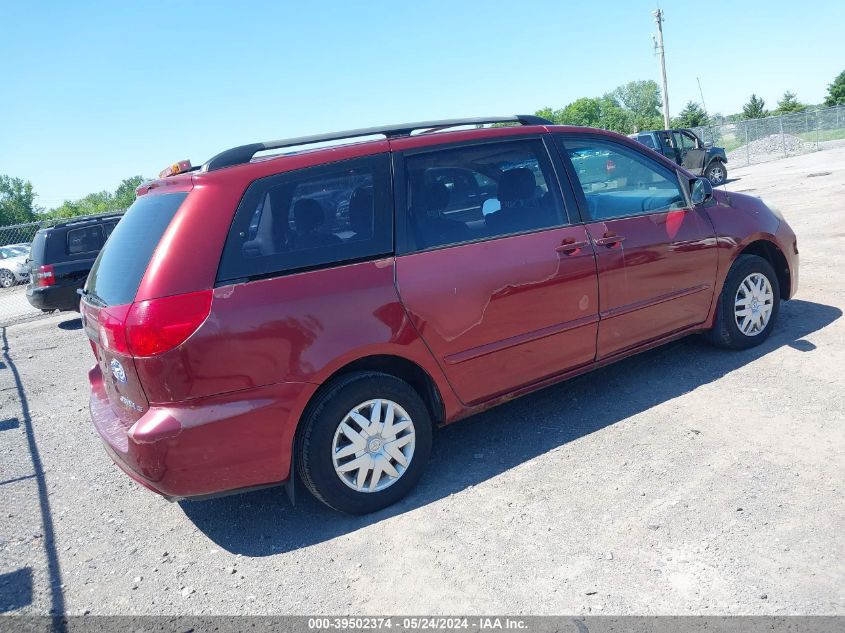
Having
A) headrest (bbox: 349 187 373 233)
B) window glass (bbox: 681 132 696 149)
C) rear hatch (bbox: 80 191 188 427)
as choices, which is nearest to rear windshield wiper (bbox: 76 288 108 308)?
rear hatch (bbox: 80 191 188 427)

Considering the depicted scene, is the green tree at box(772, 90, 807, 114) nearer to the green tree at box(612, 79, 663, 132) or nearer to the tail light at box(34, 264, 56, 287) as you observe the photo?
the green tree at box(612, 79, 663, 132)

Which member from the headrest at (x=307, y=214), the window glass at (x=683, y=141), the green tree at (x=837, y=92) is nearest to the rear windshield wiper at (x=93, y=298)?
the headrest at (x=307, y=214)

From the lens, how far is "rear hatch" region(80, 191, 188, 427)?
316 centimetres

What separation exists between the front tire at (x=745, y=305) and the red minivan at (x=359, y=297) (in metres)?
→ 0.61

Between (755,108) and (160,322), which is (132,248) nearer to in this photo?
(160,322)

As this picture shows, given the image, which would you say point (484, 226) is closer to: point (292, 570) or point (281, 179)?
point (281, 179)

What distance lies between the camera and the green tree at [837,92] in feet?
202

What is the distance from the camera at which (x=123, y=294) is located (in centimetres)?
324

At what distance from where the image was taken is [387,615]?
2.78 metres

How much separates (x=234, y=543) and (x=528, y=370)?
1.95 meters

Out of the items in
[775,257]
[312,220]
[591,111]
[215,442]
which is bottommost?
[215,442]

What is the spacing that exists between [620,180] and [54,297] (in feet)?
32.6

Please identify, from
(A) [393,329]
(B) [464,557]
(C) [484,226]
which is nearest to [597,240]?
(C) [484,226]

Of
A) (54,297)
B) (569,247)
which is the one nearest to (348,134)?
(569,247)
